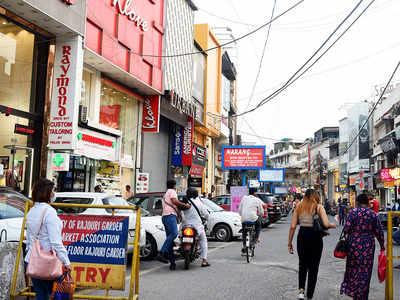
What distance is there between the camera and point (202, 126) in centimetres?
3562

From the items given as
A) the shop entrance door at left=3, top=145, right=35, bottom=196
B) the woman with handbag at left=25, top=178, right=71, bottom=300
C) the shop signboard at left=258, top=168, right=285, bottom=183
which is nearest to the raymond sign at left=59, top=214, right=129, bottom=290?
the woman with handbag at left=25, top=178, right=71, bottom=300

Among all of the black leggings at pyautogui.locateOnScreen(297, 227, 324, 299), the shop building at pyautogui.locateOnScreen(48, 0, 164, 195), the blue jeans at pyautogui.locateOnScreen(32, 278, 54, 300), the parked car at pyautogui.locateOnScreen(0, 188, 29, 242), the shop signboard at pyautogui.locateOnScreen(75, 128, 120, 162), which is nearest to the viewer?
the blue jeans at pyautogui.locateOnScreen(32, 278, 54, 300)

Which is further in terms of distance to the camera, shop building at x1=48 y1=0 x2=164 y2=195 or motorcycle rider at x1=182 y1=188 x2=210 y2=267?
shop building at x1=48 y1=0 x2=164 y2=195

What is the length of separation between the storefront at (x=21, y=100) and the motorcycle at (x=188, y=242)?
7355 mm

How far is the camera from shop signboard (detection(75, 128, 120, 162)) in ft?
60.4

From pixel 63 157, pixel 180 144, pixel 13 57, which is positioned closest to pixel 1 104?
pixel 13 57

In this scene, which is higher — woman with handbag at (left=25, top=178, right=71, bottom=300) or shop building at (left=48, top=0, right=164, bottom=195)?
shop building at (left=48, top=0, right=164, bottom=195)

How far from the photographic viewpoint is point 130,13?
68.4 ft

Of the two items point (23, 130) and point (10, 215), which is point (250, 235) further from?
point (23, 130)

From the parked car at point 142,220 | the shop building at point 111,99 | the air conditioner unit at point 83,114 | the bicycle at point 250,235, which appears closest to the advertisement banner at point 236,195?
the shop building at point 111,99

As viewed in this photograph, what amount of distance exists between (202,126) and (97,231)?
29416 millimetres

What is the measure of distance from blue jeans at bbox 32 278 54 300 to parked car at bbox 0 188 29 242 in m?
3.29

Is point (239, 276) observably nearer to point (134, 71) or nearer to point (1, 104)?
point (1, 104)

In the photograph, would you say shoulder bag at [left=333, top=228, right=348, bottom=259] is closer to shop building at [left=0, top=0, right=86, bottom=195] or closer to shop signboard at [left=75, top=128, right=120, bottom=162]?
shop building at [left=0, top=0, right=86, bottom=195]
